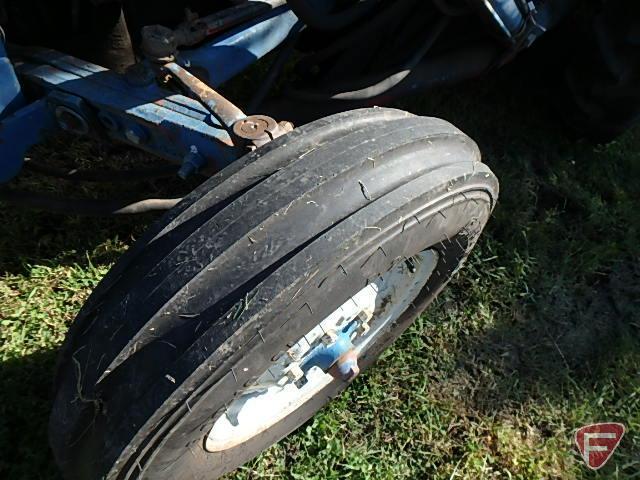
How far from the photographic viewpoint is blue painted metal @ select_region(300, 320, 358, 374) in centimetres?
166

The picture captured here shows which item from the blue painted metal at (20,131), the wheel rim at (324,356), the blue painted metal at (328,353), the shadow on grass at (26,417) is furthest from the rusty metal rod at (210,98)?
the shadow on grass at (26,417)

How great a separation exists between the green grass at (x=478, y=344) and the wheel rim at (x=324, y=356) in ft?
0.57

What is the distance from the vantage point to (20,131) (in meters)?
1.63

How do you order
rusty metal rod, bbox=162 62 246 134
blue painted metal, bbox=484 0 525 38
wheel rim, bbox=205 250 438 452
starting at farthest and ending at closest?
1. blue painted metal, bbox=484 0 525 38
2. wheel rim, bbox=205 250 438 452
3. rusty metal rod, bbox=162 62 246 134

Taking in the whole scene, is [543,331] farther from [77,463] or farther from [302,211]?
[77,463]

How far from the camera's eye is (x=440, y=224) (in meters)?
1.41

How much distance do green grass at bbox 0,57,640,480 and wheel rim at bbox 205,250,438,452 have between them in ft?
0.57

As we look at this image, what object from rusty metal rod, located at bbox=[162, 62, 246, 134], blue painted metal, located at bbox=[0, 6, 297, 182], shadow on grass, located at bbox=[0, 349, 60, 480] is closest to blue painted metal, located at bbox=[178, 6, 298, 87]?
blue painted metal, located at bbox=[0, 6, 297, 182]

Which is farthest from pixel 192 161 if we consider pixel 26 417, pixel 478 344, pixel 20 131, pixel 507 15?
pixel 478 344

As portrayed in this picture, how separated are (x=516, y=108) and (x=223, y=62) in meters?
1.63

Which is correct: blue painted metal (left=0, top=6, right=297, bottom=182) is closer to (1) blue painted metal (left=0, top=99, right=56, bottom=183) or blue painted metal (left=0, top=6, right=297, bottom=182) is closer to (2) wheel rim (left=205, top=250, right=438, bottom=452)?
(1) blue painted metal (left=0, top=99, right=56, bottom=183)

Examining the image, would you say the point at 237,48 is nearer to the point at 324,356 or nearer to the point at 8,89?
the point at 8,89

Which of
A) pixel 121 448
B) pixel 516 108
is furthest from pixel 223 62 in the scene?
pixel 516 108

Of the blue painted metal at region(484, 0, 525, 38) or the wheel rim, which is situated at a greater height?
the blue painted metal at region(484, 0, 525, 38)
